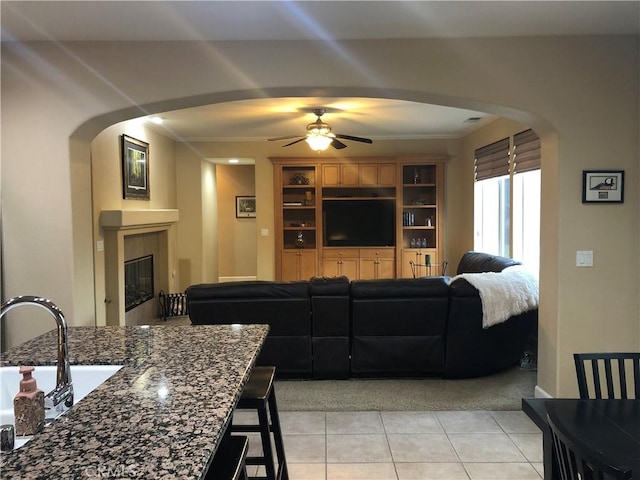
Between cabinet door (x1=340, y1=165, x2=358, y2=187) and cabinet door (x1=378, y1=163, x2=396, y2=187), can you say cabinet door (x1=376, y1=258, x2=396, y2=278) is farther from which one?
cabinet door (x1=340, y1=165, x2=358, y2=187)

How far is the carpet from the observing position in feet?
11.6

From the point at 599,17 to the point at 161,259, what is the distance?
6.02 metres

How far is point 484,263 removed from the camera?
5.74 meters

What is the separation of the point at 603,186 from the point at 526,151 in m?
1.88

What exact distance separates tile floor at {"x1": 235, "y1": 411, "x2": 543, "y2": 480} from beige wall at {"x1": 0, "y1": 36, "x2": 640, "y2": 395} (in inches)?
25.6

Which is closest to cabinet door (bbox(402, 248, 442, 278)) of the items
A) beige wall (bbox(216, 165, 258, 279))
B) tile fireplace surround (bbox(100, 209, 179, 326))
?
tile fireplace surround (bbox(100, 209, 179, 326))

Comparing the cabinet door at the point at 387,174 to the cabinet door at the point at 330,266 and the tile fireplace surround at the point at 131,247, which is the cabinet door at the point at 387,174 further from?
the tile fireplace surround at the point at 131,247

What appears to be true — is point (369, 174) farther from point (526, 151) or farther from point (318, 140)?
point (526, 151)

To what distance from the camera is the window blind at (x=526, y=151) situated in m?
4.80

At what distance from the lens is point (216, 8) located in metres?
2.73

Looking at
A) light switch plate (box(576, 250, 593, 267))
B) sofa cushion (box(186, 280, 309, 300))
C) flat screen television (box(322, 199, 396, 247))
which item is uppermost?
flat screen television (box(322, 199, 396, 247))

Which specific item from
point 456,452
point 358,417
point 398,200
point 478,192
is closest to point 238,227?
point 398,200

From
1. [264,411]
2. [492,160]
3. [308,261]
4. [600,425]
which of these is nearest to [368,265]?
[308,261]

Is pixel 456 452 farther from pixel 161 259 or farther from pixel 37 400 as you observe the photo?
pixel 161 259
